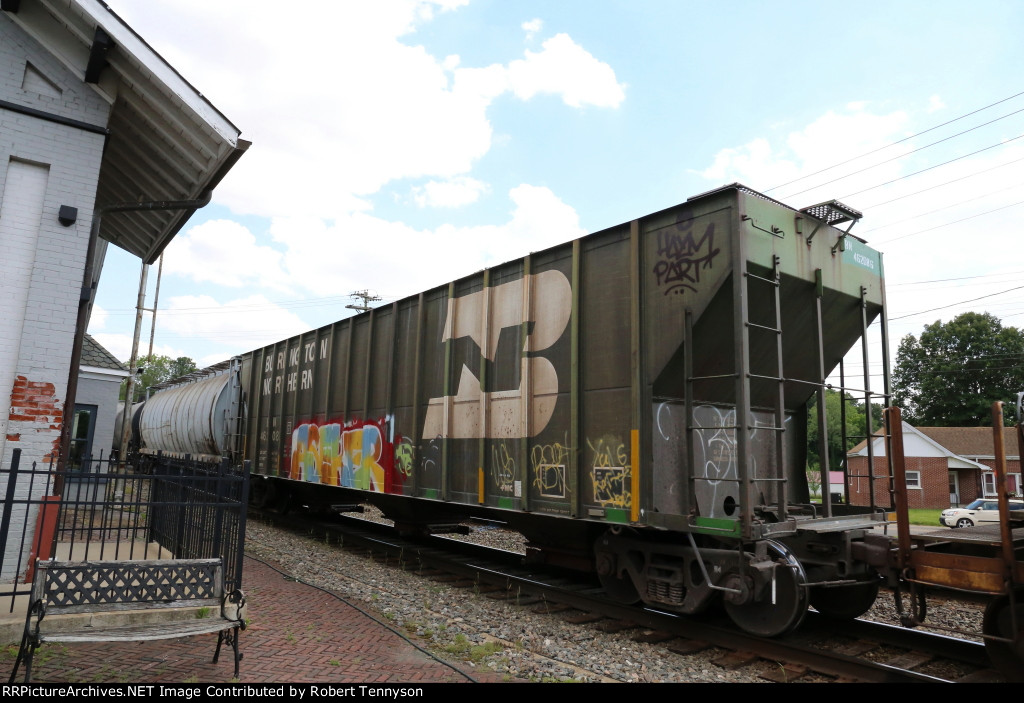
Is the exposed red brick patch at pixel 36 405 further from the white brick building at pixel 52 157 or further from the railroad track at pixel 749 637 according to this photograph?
the railroad track at pixel 749 637

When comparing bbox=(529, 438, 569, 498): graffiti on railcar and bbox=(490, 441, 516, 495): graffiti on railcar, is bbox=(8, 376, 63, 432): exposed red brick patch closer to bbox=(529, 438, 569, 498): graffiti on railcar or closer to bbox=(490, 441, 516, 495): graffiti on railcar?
bbox=(490, 441, 516, 495): graffiti on railcar

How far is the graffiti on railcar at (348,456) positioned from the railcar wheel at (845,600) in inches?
215

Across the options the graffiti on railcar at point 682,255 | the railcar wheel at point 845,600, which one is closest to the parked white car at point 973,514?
the railcar wheel at point 845,600

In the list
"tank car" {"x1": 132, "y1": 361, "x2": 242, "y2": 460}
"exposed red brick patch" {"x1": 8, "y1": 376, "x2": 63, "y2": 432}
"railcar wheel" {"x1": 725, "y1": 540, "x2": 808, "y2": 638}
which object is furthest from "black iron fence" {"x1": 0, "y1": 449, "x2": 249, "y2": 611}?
"tank car" {"x1": 132, "y1": 361, "x2": 242, "y2": 460}

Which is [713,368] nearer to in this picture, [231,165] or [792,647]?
[792,647]

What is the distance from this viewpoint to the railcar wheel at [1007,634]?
4.55 meters

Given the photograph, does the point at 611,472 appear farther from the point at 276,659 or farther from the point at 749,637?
the point at 276,659

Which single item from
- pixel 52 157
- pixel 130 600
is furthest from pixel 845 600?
pixel 52 157

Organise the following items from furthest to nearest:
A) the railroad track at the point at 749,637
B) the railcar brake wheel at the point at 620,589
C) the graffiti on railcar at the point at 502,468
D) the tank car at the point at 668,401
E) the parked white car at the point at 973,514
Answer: the parked white car at the point at 973,514, the graffiti on railcar at the point at 502,468, the railcar brake wheel at the point at 620,589, the tank car at the point at 668,401, the railroad track at the point at 749,637

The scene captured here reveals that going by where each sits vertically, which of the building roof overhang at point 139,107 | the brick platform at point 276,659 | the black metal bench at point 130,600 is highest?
the building roof overhang at point 139,107

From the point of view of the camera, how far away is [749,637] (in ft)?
19.0

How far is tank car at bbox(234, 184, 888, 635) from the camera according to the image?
5.85 metres

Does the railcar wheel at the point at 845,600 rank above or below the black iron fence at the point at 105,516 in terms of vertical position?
below
